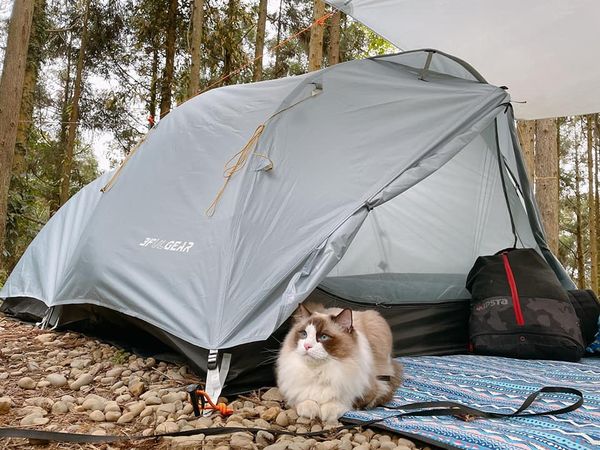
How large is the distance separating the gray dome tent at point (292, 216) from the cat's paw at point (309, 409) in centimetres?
32

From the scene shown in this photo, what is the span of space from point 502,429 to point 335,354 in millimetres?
650

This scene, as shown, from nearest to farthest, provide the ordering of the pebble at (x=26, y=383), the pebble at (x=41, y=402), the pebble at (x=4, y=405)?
the pebble at (x=4, y=405)
the pebble at (x=41, y=402)
the pebble at (x=26, y=383)

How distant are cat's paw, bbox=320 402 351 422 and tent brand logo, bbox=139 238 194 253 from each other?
1.09 metres

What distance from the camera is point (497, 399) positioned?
225 centimetres

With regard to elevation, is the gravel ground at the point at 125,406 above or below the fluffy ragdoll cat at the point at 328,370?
below

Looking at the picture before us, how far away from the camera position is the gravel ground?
1733 millimetres

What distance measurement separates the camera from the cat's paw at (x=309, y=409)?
6.37ft

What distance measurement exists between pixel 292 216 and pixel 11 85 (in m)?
3.37

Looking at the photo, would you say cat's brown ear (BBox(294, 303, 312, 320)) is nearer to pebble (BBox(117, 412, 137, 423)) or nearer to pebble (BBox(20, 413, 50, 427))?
pebble (BBox(117, 412, 137, 423))

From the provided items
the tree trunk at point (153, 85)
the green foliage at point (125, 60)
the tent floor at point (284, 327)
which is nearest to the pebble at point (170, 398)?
the tent floor at point (284, 327)

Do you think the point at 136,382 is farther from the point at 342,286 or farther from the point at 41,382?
the point at 342,286

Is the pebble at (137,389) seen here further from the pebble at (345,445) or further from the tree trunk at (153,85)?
the tree trunk at (153,85)

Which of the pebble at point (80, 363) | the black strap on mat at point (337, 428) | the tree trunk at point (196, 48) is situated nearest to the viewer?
the black strap on mat at point (337, 428)

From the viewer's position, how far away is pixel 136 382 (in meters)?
2.37
